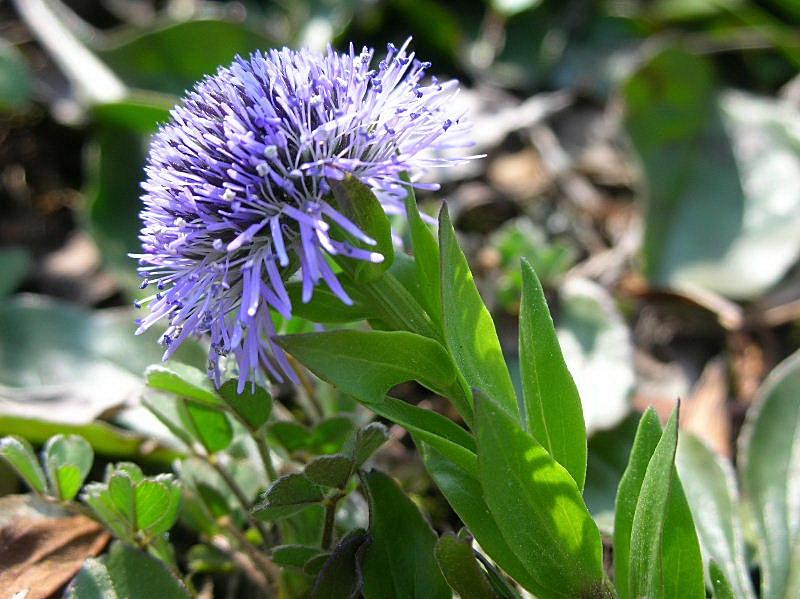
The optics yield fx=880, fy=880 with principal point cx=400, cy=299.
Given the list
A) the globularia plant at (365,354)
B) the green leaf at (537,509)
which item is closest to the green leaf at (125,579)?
the globularia plant at (365,354)

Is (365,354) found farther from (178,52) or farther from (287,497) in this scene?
(178,52)

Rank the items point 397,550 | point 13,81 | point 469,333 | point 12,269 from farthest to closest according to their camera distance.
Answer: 1. point 13,81
2. point 12,269
3. point 397,550
4. point 469,333

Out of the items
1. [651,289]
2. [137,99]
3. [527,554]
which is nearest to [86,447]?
[527,554]

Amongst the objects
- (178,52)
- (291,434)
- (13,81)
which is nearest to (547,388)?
(291,434)

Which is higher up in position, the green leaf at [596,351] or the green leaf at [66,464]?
the green leaf at [596,351]

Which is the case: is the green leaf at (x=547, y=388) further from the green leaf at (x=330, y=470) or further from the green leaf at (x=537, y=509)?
the green leaf at (x=330, y=470)

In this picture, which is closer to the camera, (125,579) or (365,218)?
(365,218)

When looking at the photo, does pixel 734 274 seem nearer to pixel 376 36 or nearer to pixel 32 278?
pixel 376 36
